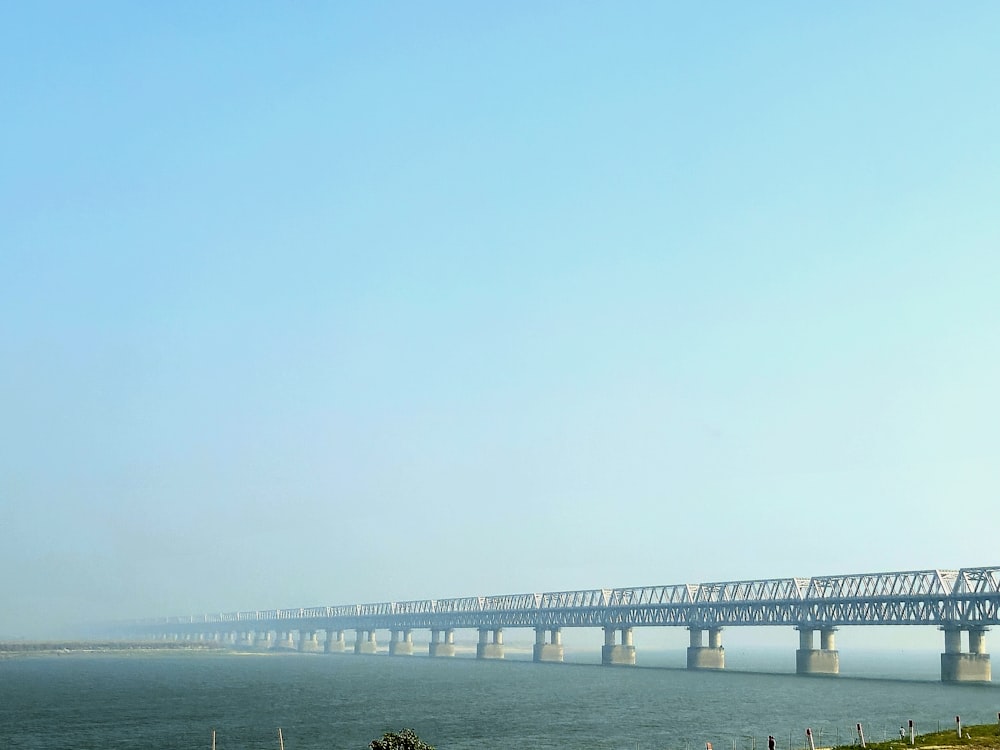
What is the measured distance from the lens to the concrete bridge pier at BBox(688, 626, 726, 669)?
7490 inches

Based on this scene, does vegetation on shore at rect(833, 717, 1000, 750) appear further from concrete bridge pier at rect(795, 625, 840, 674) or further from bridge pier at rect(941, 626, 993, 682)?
concrete bridge pier at rect(795, 625, 840, 674)

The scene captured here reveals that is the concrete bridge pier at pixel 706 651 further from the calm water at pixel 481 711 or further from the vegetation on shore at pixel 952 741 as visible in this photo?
the vegetation on shore at pixel 952 741

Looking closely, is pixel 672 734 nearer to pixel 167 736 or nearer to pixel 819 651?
pixel 167 736

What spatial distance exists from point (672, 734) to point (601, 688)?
2176 inches

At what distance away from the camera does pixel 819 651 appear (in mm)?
166250

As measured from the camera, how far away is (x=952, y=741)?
59844 millimetres

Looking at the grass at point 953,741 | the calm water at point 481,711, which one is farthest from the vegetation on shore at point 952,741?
the calm water at point 481,711

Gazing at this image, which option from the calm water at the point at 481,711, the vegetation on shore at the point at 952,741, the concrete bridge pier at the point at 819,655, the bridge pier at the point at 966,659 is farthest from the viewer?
the concrete bridge pier at the point at 819,655

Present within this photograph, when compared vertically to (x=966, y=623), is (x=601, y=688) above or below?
below

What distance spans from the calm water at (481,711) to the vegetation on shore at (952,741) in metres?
8.77

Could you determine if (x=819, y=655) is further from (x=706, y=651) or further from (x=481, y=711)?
(x=481, y=711)

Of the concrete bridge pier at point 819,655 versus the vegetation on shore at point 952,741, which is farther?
the concrete bridge pier at point 819,655

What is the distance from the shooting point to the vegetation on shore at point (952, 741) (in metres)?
57.5

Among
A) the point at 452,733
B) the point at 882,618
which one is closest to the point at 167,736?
the point at 452,733
